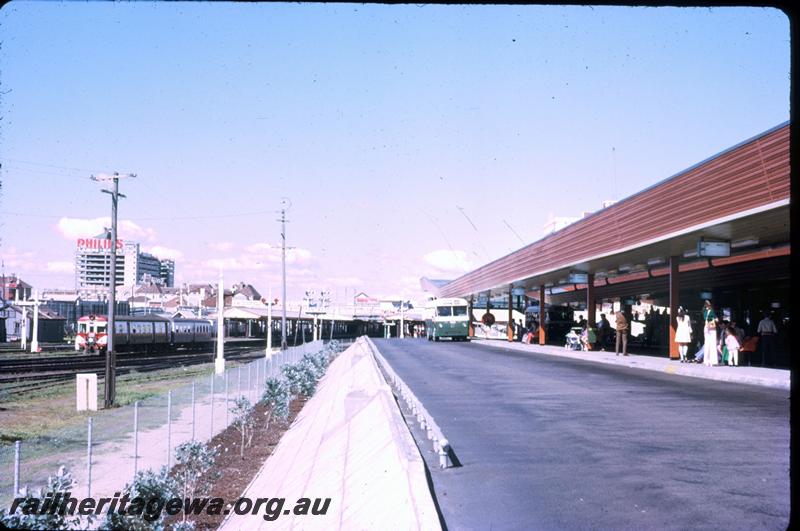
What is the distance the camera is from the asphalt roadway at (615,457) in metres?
7.65

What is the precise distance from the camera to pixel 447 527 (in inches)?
292

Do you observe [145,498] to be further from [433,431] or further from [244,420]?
[244,420]

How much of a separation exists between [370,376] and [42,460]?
36.6 ft

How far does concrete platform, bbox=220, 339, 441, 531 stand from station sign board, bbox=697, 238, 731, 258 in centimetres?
1183

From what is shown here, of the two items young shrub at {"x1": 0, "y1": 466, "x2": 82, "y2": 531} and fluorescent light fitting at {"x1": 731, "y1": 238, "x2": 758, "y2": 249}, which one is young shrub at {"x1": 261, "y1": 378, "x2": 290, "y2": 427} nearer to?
young shrub at {"x1": 0, "y1": 466, "x2": 82, "y2": 531}

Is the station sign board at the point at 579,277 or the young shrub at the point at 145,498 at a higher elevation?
the station sign board at the point at 579,277

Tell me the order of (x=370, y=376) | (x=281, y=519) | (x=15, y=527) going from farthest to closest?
(x=370, y=376) < (x=281, y=519) < (x=15, y=527)

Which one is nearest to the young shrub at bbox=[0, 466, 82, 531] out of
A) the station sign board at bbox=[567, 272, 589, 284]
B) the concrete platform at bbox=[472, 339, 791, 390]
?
the concrete platform at bbox=[472, 339, 791, 390]

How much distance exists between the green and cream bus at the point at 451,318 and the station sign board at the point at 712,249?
3720 centimetres

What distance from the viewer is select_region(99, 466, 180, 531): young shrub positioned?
7193 millimetres

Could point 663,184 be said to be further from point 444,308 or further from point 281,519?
point 444,308

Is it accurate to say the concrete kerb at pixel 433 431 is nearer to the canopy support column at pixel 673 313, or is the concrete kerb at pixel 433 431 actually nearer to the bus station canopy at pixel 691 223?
the bus station canopy at pixel 691 223

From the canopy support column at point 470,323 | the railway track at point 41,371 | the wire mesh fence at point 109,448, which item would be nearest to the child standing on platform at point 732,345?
the wire mesh fence at point 109,448

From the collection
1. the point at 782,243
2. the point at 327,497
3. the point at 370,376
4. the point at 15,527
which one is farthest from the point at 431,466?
the point at 782,243
